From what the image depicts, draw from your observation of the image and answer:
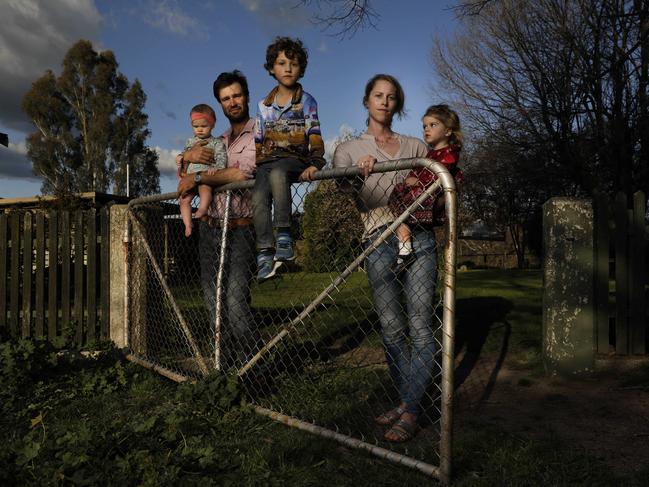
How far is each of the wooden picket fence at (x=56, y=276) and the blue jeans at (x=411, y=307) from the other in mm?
3505

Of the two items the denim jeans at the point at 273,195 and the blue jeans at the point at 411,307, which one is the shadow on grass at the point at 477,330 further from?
the denim jeans at the point at 273,195

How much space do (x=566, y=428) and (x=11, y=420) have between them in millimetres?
3520

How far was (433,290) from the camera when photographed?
3.14 metres

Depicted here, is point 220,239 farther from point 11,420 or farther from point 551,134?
point 551,134

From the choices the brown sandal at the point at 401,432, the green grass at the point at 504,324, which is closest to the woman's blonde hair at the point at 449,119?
the brown sandal at the point at 401,432

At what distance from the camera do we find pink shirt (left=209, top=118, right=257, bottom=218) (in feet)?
12.7

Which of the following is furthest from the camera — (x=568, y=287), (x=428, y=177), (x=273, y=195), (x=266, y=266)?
(x=568, y=287)

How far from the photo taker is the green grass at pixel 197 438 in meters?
2.65

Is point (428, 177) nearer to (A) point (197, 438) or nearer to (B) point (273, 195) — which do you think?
(B) point (273, 195)

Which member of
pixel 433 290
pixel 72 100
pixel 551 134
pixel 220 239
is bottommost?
pixel 433 290

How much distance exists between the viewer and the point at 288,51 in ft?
11.1

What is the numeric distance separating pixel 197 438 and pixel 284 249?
1147mm

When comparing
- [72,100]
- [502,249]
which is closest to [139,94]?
[72,100]

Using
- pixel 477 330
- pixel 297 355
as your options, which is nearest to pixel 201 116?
pixel 297 355
